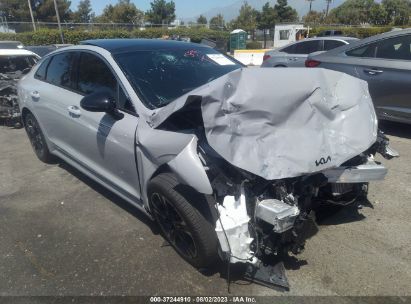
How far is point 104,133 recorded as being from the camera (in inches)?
132

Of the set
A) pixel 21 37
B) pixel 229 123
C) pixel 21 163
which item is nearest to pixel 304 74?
pixel 229 123

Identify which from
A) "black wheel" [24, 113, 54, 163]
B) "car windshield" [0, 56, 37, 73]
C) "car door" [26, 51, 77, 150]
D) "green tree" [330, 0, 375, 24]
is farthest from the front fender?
"green tree" [330, 0, 375, 24]

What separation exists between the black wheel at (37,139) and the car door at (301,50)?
22.7ft

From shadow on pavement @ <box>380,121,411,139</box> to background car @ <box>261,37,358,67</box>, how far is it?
3.91 m

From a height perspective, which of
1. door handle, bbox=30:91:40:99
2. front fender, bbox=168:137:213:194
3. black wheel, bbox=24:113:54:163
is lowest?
black wheel, bbox=24:113:54:163

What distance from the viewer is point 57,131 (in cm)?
439

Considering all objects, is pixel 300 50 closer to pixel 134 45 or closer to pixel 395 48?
pixel 395 48

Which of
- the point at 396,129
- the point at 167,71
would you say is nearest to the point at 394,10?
the point at 396,129

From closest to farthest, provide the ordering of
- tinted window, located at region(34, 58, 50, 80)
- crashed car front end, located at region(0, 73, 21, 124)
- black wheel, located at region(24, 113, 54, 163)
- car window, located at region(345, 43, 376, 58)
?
tinted window, located at region(34, 58, 50, 80)
black wheel, located at region(24, 113, 54, 163)
car window, located at region(345, 43, 376, 58)
crashed car front end, located at region(0, 73, 21, 124)

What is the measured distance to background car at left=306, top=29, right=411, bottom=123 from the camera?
5215mm

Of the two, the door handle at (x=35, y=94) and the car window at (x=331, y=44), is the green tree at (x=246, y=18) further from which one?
the door handle at (x=35, y=94)

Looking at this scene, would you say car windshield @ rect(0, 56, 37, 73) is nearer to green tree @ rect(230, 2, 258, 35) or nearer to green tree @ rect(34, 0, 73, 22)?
green tree @ rect(230, 2, 258, 35)

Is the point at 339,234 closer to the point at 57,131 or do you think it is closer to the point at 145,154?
the point at 145,154

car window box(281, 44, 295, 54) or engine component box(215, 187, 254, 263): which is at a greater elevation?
car window box(281, 44, 295, 54)
